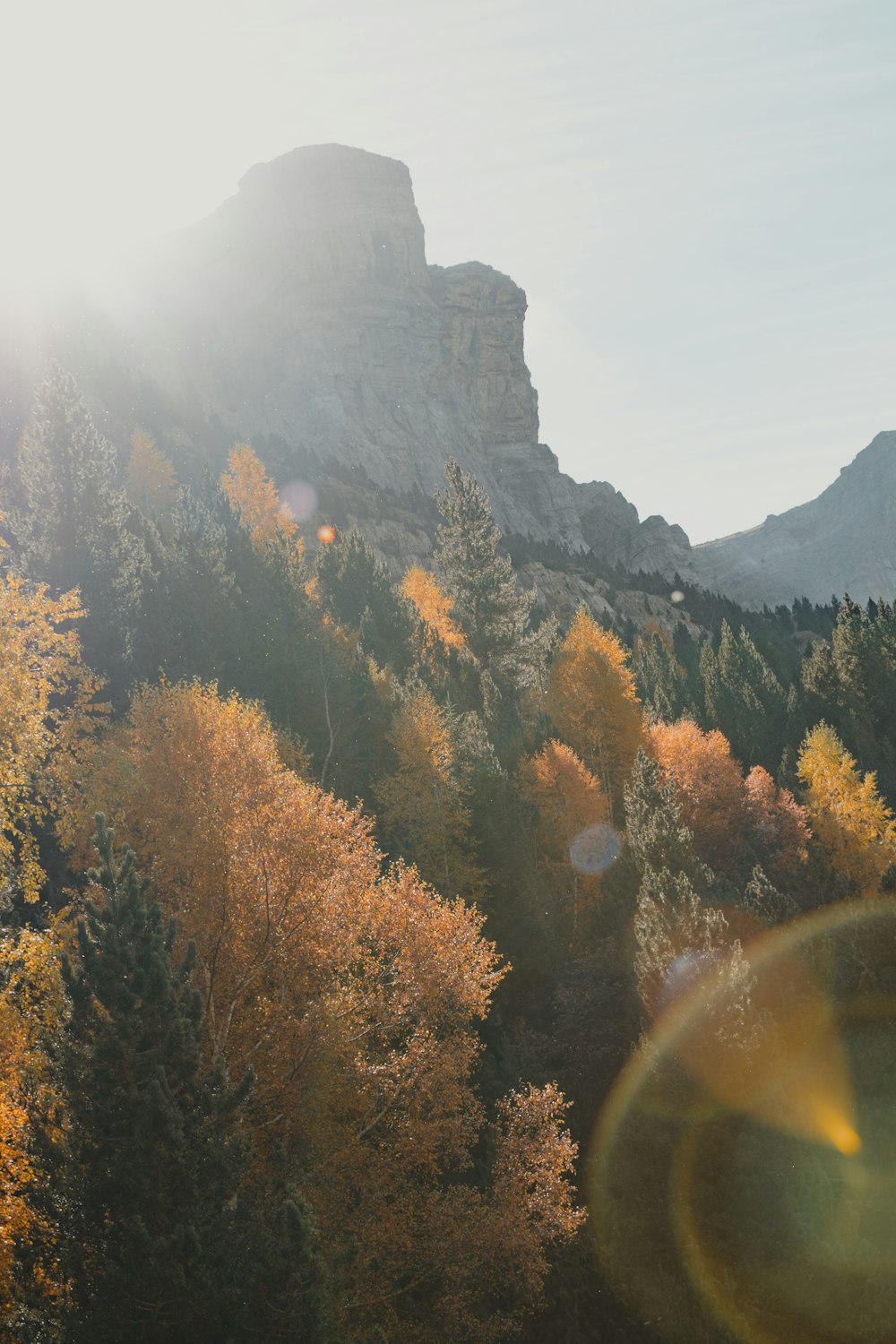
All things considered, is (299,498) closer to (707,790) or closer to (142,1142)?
(707,790)

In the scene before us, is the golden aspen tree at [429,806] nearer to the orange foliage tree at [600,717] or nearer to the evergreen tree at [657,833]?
the evergreen tree at [657,833]

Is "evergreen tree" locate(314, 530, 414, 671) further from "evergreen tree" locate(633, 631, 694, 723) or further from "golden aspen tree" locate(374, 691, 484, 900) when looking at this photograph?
"evergreen tree" locate(633, 631, 694, 723)

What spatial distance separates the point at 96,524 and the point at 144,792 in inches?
1029

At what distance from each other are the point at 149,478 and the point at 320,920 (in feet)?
259

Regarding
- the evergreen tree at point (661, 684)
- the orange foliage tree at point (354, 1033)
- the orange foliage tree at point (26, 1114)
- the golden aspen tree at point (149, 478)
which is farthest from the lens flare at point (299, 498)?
the orange foliage tree at point (26, 1114)

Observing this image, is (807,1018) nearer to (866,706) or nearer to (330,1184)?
(330,1184)

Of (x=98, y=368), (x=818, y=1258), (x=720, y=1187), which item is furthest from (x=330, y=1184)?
(x=98, y=368)

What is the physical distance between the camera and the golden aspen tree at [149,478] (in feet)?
300

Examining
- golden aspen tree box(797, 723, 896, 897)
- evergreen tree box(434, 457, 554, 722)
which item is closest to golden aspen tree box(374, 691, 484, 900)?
evergreen tree box(434, 457, 554, 722)

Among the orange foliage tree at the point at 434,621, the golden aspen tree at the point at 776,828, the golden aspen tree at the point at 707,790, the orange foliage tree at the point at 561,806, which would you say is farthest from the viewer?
the orange foliage tree at the point at 434,621

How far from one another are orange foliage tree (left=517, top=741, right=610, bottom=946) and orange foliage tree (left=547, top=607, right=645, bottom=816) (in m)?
4.61

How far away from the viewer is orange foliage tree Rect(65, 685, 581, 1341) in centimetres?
2145

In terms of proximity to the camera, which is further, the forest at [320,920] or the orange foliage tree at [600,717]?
the orange foliage tree at [600,717]

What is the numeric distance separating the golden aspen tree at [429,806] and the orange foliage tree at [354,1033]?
12097mm
